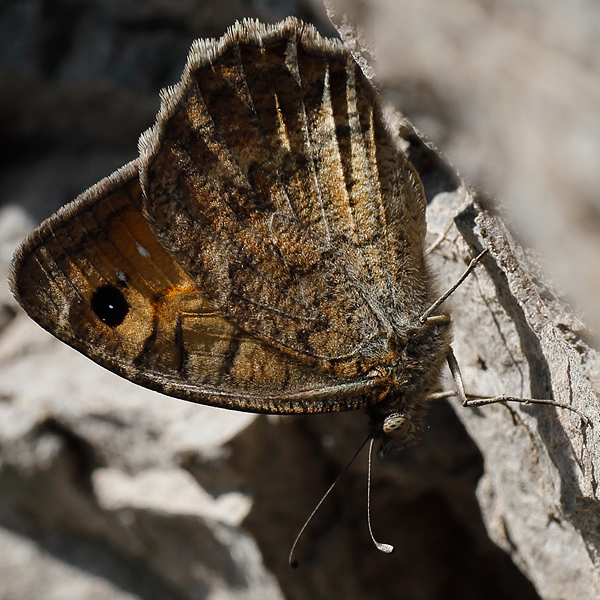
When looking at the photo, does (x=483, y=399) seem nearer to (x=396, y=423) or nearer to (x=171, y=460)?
(x=396, y=423)

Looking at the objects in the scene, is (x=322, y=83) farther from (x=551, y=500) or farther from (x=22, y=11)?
(x=22, y=11)

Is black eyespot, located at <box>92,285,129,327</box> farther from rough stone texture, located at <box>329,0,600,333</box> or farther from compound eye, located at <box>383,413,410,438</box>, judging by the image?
rough stone texture, located at <box>329,0,600,333</box>

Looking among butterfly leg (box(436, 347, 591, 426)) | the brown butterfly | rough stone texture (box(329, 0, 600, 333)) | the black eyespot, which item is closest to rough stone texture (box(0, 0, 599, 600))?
butterfly leg (box(436, 347, 591, 426))

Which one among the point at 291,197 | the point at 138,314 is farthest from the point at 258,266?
the point at 138,314

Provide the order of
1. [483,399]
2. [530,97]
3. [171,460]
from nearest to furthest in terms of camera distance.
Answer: [530,97] → [483,399] → [171,460]

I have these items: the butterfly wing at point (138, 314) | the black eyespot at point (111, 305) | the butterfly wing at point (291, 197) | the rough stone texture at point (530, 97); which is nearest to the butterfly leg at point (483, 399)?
the butterfly wing at point (291, 197)
